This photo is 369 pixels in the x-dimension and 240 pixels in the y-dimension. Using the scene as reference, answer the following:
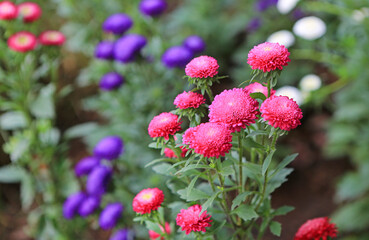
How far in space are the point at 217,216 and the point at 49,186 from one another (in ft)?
3.98

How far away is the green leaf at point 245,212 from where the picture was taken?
73 centimetres

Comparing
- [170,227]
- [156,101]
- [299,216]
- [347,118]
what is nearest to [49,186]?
[156,101]

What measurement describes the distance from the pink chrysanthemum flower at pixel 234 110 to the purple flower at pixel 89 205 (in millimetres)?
→ 948

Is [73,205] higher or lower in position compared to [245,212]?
lower

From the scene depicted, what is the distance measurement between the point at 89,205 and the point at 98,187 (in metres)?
0.08

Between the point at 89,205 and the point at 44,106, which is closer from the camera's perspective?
the point at 89,205

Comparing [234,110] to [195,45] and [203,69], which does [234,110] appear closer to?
[203,69]

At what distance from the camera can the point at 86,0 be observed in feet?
7.86

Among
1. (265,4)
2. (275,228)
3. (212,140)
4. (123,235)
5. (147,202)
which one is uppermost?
(265,4)

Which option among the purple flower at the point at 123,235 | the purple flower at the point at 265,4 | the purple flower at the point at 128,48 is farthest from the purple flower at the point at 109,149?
the purple flower at the point at 265,4

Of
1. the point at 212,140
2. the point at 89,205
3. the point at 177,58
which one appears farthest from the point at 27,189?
the point at 212,140

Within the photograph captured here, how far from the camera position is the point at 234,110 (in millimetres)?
621

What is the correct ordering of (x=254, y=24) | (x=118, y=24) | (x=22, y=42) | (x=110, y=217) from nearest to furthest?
1. (x=110, y=217)
2. (x=22, y=42)
3. (x=118, y=24)
4. (x=254, y=24)

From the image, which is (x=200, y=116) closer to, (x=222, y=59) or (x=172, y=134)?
Answer: (x=172, y=134)
